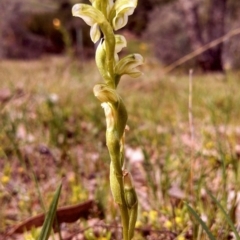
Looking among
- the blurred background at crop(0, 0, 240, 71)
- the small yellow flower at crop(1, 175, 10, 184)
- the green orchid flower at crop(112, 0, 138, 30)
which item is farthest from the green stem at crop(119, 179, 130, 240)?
the blurred background at crop(0, 0, 240, 71)

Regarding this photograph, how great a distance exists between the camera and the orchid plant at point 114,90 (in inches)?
27.8

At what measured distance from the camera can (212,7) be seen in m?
12.2

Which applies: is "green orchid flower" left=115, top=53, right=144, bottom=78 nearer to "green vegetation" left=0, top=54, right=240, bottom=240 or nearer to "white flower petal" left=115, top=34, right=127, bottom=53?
"white flower petal" left=115, top=34, right=127, bottom=53

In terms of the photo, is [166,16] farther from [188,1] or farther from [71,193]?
[71,193]

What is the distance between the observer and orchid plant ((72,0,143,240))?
706mm

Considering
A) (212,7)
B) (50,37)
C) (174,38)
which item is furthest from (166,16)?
(50,37)

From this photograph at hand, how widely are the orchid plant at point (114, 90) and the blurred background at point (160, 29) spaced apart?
30.5 feet

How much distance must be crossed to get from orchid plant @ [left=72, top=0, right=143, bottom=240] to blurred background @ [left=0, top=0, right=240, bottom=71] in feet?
30.5

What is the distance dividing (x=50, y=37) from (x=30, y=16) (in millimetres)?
1320

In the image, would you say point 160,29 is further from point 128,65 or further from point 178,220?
point 128,65

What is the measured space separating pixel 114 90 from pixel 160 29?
15574 mm

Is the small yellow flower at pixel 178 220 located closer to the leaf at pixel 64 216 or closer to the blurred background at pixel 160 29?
the leaf at pixel 64 216

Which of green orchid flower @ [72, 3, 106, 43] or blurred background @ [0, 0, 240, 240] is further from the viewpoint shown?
blurred background @ [0, 0, 240, 240]

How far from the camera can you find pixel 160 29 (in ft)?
52.0
